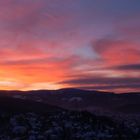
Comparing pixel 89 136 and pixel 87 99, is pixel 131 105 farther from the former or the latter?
pixel 89 136

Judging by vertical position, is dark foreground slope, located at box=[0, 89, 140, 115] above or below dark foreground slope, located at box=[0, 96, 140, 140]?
above

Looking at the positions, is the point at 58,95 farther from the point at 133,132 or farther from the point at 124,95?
the point at 133,132

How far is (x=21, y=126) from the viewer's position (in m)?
32.4

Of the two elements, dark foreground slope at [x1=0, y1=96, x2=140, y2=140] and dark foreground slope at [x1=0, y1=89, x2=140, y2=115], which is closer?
dark foreground slope at [x1=0, y1=96, x2=140, y2=140]

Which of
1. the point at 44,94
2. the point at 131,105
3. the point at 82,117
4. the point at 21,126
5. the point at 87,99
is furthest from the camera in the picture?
the point at 44,94

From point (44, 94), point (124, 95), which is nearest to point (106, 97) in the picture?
point (124, 95)

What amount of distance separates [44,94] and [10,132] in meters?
94.5

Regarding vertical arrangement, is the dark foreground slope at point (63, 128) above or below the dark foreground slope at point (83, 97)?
below

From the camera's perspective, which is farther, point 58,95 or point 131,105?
point 58,95

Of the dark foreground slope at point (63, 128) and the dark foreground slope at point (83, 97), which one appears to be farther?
the dark foreground slope at point (83, 97)

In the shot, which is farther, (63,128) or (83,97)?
(83,97)

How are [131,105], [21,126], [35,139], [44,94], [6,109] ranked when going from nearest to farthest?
[35,139] → [21,126] → [6,109] → [131,105] → [44,94]

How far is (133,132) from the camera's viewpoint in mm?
33656

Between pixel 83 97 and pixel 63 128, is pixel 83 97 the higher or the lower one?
the higher one
